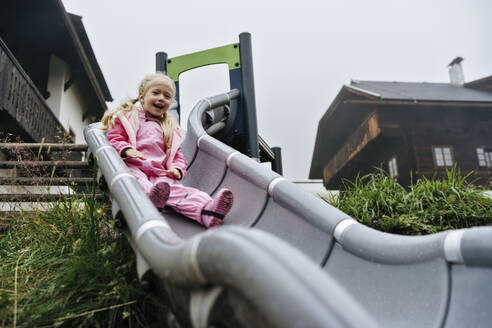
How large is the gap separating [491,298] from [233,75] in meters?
4.53

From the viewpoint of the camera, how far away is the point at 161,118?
3072 millimetres

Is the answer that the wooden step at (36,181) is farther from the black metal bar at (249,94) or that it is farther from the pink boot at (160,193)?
the black metal bar at (249,94)

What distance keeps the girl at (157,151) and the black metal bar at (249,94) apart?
2.04 m

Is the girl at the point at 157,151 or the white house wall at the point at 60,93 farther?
the white house wall at the point at 60,93

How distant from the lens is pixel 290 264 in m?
0.81

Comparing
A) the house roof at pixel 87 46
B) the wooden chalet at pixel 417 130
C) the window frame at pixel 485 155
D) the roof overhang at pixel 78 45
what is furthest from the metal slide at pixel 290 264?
the window frame at pixel 485 155

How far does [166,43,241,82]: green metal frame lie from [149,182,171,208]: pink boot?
3.58m

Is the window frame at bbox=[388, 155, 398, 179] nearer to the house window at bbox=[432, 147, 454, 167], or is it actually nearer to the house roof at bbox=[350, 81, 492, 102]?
the house window at bbox=[432, 147, 454, 167]

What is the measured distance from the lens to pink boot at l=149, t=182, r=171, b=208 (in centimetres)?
219

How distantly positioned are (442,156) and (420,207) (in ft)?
41.1

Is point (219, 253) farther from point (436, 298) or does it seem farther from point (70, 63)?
point (70, 63)

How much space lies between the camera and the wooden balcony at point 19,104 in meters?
5.67

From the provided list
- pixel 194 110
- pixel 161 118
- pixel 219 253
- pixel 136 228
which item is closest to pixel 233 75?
pixel 194 110

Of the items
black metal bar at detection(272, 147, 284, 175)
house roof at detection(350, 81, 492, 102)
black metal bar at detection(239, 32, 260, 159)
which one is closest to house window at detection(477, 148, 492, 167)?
house roof at detection(350, 81, 492, 102)
